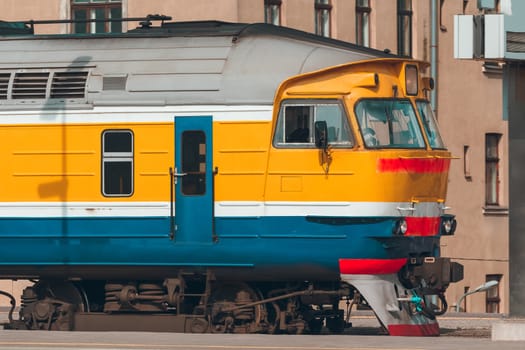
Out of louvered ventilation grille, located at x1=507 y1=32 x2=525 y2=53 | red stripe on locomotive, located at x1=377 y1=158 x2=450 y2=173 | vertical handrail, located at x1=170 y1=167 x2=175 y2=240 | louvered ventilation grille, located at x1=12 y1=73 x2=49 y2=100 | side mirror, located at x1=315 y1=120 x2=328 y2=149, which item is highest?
louvered ventilation grille, located at x1=507 y1=32 x2=525 y2=53

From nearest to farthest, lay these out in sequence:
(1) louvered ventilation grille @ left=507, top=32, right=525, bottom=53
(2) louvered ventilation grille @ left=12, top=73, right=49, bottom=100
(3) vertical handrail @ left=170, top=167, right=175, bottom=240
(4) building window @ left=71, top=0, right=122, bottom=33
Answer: (1) louvered ventilation grille @ left=507, top=32, right=525, bottom=53
(3) vertical handrail @ left=170, top=167, right=175, bottom=240
(2) louvered ventilation grille @ left=12, top=73, right=49, bottom=100
(4) building window @ left=71, top=0, right=122, bottom=33

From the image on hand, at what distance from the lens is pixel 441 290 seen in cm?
2355

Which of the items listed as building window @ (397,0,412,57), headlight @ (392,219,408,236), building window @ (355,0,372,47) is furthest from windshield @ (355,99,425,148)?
building window @ (397,0,412,57)

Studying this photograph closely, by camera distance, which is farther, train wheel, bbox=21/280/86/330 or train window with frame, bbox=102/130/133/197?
train wheel, bbox=21/280/86/330

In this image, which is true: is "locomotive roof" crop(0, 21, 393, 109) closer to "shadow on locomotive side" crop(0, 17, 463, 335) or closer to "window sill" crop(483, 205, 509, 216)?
"shadow on locomotive side" crop(0, 17, 463, 335)

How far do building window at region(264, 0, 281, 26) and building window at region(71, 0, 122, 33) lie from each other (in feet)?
9.46

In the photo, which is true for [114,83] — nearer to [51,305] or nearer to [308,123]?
[308,123]

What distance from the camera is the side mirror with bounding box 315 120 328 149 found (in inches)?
891

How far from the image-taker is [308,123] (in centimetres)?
2295

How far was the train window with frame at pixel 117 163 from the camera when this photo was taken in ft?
76.0

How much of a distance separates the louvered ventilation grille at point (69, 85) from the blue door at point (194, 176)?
4.57ft

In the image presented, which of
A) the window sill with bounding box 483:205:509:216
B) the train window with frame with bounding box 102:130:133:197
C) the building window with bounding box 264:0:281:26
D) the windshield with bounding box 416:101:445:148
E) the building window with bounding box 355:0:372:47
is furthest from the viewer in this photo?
the window sill with bounding box 483:205:509:216

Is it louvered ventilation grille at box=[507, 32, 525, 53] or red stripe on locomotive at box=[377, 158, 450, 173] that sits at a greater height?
louvered ventilation grille at box=[507, 32, 525, 53]

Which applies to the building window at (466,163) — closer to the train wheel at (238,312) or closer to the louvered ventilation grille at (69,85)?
the train wheel at (238,312)
